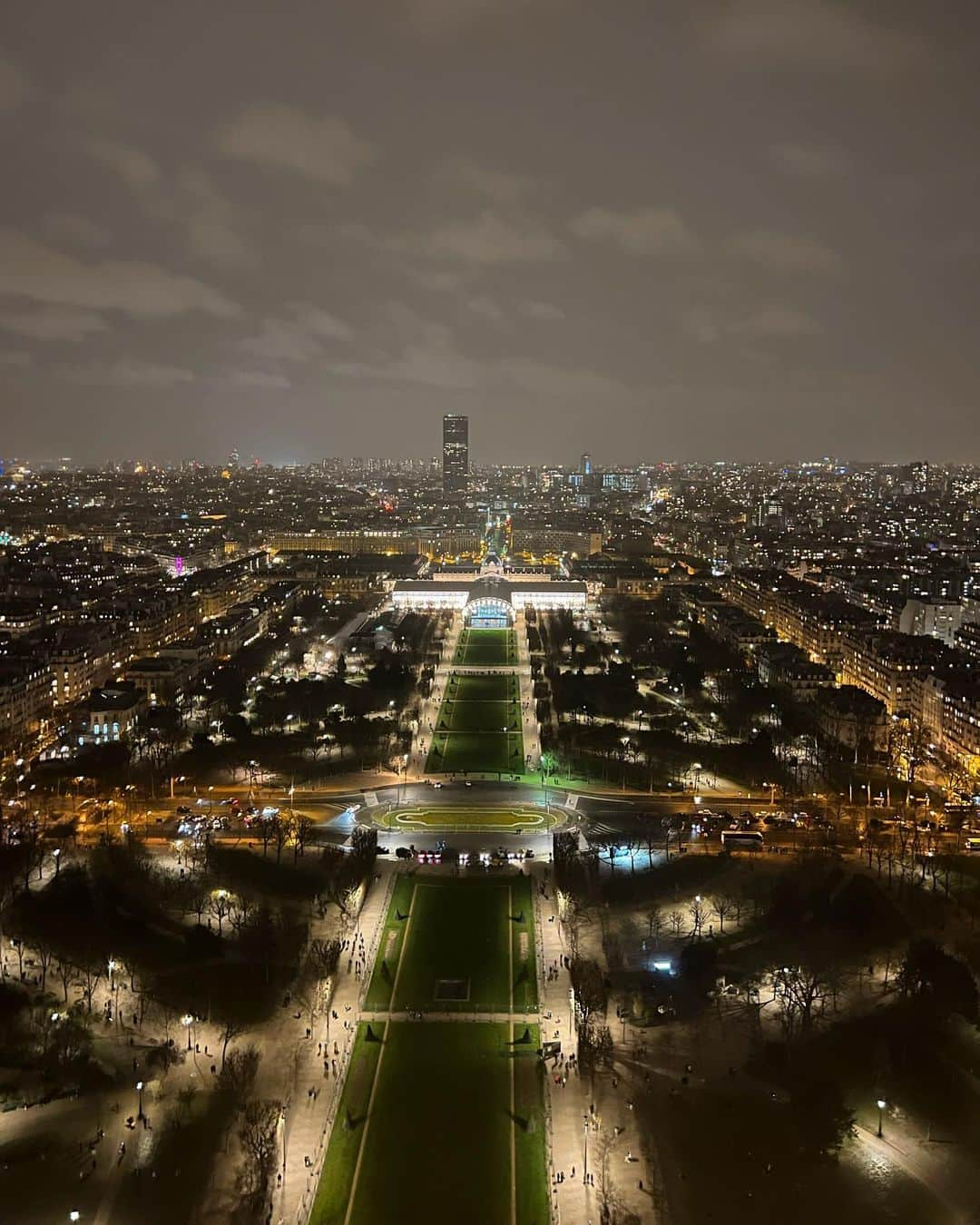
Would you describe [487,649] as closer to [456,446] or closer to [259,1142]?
[259,1142]

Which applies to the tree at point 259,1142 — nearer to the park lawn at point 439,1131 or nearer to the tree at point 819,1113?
the park lawn at point 439,1131

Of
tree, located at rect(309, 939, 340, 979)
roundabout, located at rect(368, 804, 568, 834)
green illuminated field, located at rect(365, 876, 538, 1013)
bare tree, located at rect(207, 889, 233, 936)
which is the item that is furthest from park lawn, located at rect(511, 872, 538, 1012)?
bare tree, located at rect(207, 889, 233, 936)

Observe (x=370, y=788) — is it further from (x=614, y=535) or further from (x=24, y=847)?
(x=614, y=535)

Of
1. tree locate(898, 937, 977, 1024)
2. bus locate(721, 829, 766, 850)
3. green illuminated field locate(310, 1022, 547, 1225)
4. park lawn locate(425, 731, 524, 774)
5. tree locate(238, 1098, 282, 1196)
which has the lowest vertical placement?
green illuminated field locate(310, 1022, 547, 1225)

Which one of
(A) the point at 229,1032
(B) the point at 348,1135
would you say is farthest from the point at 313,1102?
(A) the point at 229,1032

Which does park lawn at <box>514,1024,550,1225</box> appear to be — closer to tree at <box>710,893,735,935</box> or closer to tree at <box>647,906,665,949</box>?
tree at <box>647,906,665,949</box>

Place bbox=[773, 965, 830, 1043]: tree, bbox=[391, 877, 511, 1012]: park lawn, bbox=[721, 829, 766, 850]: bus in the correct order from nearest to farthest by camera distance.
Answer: bbox=[773, 965, 830, 1043]: tree → bbox=[391, 877, 511, 1012]: park lawn → bbox=[721, 829, 766, 850]: bus

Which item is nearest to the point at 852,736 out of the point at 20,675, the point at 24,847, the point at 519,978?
the point at 519,978
